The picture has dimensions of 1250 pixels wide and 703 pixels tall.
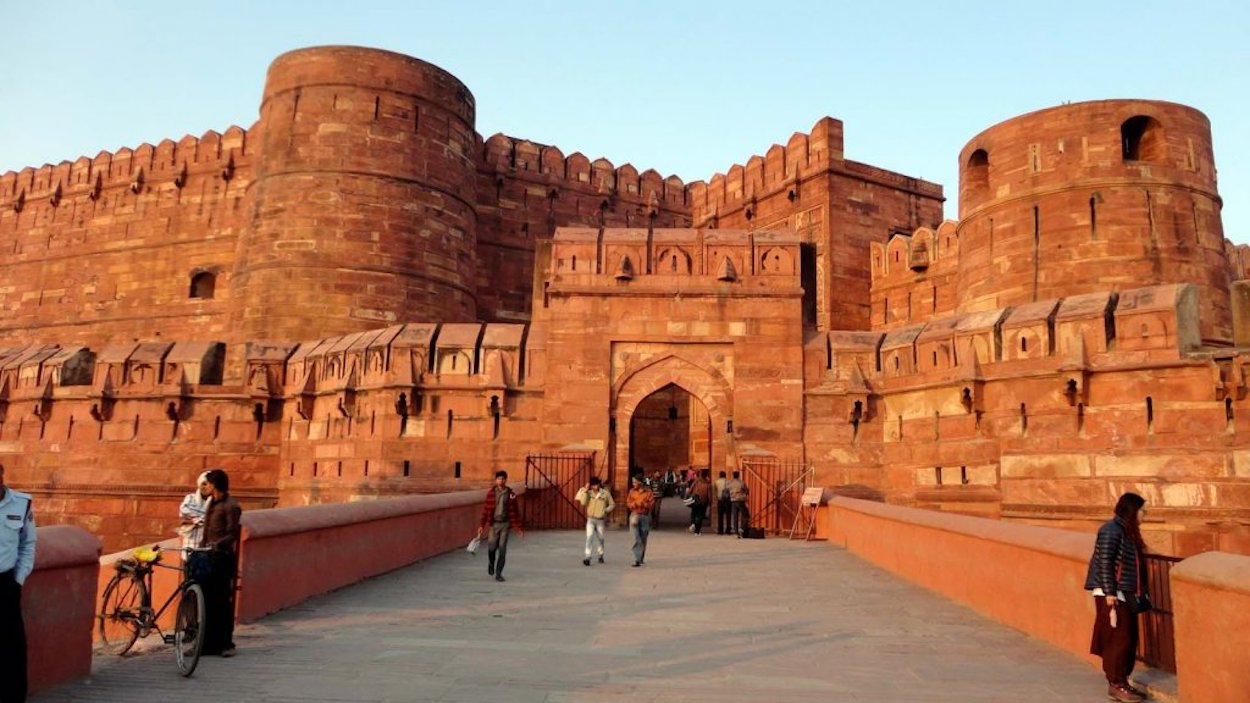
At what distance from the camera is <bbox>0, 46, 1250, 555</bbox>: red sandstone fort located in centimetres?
1222

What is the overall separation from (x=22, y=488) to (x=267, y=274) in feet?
22.8

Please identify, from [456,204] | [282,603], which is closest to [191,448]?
[456,204]

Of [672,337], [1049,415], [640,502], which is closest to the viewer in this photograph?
[640,502]

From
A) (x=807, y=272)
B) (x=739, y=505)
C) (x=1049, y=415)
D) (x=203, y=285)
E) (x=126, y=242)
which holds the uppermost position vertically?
(x=126, y=242)

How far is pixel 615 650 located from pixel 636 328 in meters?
10.3

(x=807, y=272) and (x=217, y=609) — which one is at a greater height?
(x=807, y=272)

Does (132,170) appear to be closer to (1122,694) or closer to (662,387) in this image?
(662,387)

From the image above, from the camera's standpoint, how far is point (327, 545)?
7.30 m

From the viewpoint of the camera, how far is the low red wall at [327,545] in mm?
6086

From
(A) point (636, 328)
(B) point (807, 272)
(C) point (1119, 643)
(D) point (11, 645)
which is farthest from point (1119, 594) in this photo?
(B) point (807, 272)

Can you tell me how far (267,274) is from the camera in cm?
2150

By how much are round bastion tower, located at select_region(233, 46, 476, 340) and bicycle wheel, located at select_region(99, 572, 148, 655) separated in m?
16.1

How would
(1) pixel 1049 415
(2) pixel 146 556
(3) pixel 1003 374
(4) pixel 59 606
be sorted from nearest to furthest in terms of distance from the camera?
1. (4) pixel 59 606
2. (2) pixel 146 556
3. (1) pixel 1049 415
4. (3) pixel 1003 374

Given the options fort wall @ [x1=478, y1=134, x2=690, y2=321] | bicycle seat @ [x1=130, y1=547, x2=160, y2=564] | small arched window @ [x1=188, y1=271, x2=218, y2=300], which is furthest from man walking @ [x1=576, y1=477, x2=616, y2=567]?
small arched window @ [x1=188, y1=271, x2=218, y2=300]
